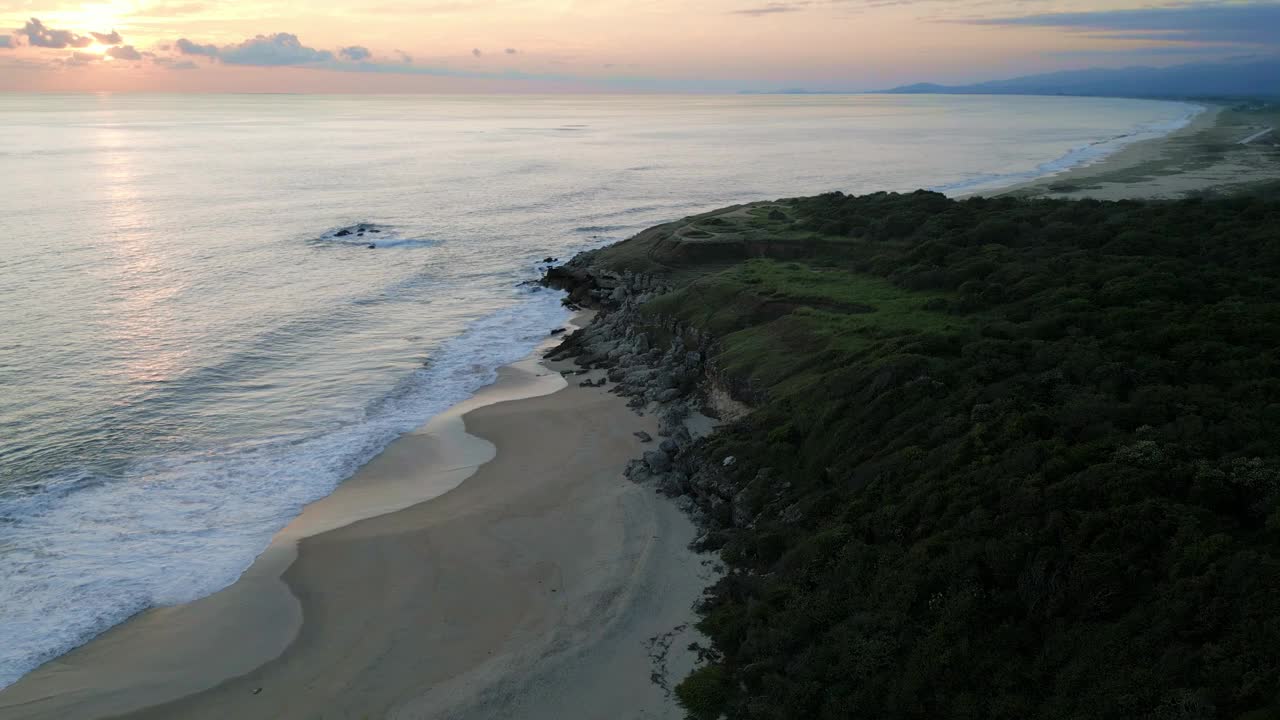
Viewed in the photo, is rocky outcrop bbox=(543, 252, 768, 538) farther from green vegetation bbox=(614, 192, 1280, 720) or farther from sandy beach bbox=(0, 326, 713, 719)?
sandy beach bbox=(0, 326, 713, 719)

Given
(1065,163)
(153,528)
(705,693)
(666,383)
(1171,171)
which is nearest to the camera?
(705,693)

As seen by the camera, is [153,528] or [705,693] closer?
[705,693]

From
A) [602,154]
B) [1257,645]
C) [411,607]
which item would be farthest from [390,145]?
[1257,645]

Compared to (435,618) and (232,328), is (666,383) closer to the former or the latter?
(435,618)

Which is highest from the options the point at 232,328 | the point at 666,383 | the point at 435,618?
the point at 232,328

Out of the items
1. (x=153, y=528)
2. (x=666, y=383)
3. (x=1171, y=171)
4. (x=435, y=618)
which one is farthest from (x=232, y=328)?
(x=1171, y=171)

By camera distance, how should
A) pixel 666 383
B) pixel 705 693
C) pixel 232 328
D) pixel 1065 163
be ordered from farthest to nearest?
pixel 1065 163 → pixel 232 328 → pixel 666 383 → pixel 705 693

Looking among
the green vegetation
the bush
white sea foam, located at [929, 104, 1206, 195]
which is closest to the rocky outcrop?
the green vegetation
